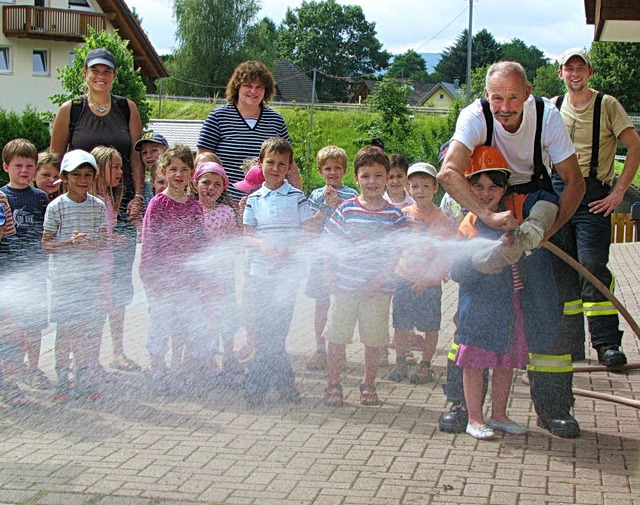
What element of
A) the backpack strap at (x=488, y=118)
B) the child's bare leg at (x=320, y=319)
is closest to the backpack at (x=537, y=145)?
the backpack strap at (x=488, y=118)

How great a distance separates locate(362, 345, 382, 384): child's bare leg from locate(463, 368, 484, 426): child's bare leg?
87cm

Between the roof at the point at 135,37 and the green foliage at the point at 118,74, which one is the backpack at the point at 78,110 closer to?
the green foliage at the point at 118,74

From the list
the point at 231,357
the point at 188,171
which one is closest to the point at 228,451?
the point at 231,357

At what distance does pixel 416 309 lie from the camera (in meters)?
7.05

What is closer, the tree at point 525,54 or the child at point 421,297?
the child at point 421,297

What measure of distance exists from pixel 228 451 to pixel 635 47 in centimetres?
8710

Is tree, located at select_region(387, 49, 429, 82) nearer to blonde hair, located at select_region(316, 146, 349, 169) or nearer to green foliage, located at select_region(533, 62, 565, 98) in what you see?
green foliage, located at select_region(533, 62, 565, 98)

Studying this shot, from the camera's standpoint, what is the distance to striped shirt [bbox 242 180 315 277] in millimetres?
6371

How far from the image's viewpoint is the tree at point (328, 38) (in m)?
119

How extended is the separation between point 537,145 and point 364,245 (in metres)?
1.31

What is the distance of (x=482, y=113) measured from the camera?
5379 mm

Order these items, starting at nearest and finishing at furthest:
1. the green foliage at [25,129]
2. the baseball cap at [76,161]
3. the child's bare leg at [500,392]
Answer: the child's bare leg at [500,392] → the baseball cap at [76,161] → the green foliage at [25,129]

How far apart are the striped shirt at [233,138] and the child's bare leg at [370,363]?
1920 mm

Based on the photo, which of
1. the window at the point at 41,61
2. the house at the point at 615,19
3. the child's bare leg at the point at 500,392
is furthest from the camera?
the window at the point at 41,61
